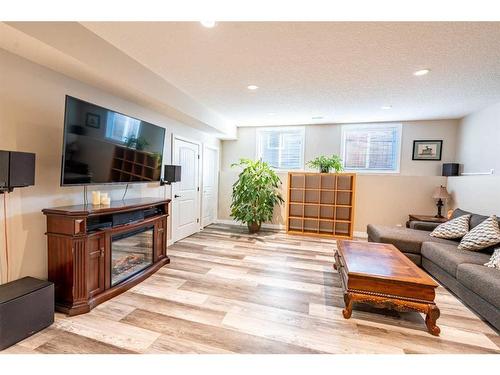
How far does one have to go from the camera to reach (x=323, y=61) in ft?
7.92

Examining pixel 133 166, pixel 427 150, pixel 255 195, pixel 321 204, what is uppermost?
pixel 427 150

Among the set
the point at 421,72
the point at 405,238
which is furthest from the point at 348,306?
the point at 421,72

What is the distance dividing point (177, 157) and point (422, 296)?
3.86 meters

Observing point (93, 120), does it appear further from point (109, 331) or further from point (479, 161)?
point (479, 161)

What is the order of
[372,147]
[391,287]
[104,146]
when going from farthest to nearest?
[372,147], [104,146], [391,287]

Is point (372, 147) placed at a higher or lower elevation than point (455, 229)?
higher

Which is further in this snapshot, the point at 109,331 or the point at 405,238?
the point at 405,238

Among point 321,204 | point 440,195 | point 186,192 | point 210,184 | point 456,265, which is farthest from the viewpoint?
point 210,184

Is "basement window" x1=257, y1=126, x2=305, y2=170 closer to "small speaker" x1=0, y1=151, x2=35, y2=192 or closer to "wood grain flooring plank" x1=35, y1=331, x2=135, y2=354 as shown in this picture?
"small speaker" x1=0, y1=151, x2=35, y2=192

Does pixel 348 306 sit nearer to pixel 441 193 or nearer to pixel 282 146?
pixel 441 193

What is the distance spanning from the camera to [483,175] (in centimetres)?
361

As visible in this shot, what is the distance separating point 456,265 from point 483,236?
616 mm

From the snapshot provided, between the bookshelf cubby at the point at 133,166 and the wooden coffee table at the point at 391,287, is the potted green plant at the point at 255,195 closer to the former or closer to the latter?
the bookshelf cubby at the point at 133,166

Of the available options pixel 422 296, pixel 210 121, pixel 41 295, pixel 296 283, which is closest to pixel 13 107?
pixel 41 295
